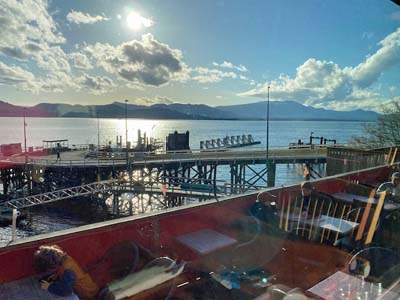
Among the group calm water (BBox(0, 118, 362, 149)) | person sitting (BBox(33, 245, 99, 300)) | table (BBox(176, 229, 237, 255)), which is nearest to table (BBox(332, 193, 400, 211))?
table (BBox(176, 229, 237, 255))

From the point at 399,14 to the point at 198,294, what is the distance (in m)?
2.18

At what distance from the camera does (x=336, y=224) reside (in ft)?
9.17

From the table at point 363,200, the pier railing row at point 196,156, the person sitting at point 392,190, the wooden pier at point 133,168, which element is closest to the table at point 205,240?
the table at point 363,200

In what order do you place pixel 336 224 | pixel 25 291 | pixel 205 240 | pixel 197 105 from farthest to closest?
pixel 197 105
pixel 336 224
pixel 205 240
pixel 25 291

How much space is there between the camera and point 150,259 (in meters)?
2.04

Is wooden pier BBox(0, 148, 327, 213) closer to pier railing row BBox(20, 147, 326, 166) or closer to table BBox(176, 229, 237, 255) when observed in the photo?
pier railing row BBox(20, 147, 326, 166)

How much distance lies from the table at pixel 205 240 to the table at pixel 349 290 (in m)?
0.94

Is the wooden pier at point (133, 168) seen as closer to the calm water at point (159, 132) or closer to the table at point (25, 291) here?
the calm water at point (159, 132)

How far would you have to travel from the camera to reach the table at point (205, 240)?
2.31m

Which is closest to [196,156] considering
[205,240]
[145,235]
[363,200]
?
[363,200]

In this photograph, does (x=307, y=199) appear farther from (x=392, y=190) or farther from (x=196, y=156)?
(x=196, y=156)

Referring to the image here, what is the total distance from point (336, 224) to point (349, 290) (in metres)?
1.49

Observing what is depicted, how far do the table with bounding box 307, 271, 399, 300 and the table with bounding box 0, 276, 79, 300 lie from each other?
3.99ft

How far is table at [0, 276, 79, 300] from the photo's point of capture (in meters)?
1.46
